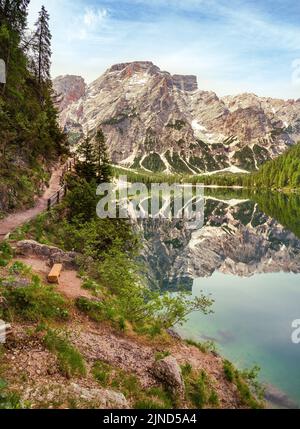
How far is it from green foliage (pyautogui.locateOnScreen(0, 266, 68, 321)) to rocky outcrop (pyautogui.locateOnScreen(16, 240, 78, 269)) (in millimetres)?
6075

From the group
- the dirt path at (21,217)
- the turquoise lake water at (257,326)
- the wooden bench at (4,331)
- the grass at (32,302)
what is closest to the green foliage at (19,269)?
the grass at (32,302)

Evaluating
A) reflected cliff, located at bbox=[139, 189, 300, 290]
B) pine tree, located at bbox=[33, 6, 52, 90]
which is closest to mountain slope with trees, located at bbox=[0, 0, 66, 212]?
pine tree, located at bbox=[33, 6, 52, 90]

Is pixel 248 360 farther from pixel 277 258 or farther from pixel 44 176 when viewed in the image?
pixel 277 258

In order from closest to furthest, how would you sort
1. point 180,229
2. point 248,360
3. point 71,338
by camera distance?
point 71,338 < point 248,360 < point 180,229

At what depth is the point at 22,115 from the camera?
29969 mm

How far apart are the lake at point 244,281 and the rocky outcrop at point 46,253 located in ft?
28.9

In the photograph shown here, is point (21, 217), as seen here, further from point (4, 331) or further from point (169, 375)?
point (169, 375)

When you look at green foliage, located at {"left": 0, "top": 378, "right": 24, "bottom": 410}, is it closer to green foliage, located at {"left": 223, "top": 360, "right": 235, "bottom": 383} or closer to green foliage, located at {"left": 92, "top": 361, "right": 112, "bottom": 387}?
green foliage, located at {"left": 92, "top": 361, "right": 112, "bottom": 387}

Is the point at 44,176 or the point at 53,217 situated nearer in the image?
the point at 53,217

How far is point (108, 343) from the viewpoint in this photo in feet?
54.0

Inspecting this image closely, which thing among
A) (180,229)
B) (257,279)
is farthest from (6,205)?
(180,229)

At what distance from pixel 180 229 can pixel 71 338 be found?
62835mm

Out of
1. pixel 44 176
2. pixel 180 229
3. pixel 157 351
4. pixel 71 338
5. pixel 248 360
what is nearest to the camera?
pixel 71 338

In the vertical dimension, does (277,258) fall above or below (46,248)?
below
